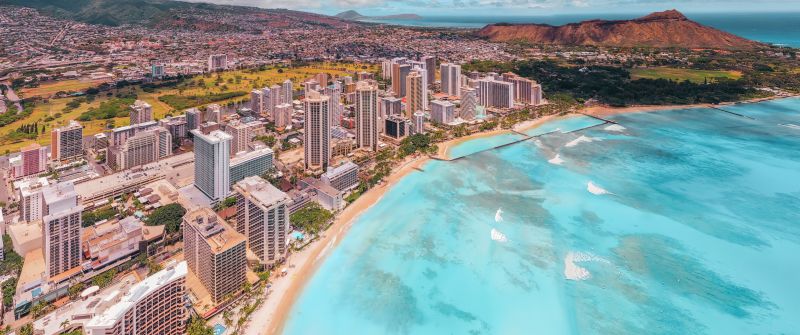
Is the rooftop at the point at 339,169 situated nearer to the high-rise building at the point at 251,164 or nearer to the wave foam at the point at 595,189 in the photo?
the high-rise building at the point at 251,164

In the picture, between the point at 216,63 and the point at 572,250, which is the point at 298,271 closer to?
the point at 572,250

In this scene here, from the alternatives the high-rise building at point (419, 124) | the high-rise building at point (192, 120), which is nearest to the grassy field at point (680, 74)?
the high-rise building at point (419, 124)

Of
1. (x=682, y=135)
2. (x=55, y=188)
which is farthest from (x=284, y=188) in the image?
(x=682, y=135)

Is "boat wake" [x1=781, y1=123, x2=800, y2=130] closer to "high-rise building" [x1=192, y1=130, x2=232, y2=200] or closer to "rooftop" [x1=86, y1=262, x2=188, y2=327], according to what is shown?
"high-rise building" [x1=192, y1=130, x2=232, y2=200]

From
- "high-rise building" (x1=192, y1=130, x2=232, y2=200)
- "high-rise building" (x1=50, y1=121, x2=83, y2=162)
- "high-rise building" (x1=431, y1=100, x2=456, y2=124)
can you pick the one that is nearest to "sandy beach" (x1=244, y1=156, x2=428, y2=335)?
"high-rise building" (x1=192, y1=130, x2=232, y2=200)

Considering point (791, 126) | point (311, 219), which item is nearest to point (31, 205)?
point (311, 219)
